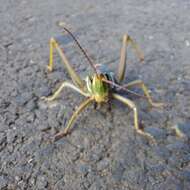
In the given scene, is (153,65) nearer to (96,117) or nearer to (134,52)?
(134,52)

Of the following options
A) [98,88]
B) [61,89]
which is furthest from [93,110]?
[61,89]

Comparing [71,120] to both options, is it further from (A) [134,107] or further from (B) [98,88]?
(A) [134,107]

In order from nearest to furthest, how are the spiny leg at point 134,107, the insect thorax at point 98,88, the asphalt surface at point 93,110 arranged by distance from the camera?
the asphalt surface at point 93,110 < the spiny leg at point 134,107 < the insect thorax at point 98,88

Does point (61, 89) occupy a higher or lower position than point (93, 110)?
higher

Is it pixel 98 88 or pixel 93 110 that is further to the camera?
pixel 93 110

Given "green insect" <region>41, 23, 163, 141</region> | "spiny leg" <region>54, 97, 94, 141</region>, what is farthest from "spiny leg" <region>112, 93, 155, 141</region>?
"spiny leg" <region>54, 97, 94, 141</region>

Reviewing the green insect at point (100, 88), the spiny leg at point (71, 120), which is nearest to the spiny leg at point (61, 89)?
the green insect at point (100, 88)

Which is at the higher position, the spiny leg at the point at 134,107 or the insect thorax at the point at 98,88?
the insect thorax at the point at 98,88

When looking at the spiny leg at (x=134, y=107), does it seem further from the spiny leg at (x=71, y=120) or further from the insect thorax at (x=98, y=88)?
the spiny leg at (x=71, y=120)

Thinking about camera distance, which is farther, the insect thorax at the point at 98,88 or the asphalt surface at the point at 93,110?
the insect thorax at the point at 98,88
